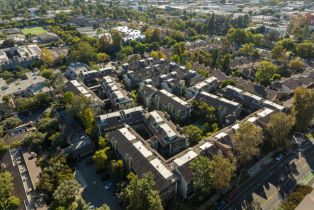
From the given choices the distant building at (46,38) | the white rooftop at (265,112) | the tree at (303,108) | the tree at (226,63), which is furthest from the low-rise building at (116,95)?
the distant building at (46,38)

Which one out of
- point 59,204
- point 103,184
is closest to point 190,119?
point 103,184

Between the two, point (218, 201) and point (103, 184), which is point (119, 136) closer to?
point (103, 184)

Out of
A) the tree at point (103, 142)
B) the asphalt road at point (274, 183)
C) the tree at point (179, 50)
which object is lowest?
the asphalt road at point (274, 183)

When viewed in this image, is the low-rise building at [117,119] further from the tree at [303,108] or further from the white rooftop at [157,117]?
the tree at [303,108]

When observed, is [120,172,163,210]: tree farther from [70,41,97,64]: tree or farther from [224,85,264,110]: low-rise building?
[70,41,97,64]: tree

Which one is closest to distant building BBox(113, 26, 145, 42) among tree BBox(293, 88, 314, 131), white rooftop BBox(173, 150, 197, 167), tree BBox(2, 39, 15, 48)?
tree BBox(2, 39, 15, 48)

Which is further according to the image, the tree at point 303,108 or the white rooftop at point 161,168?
the tree at point 303,108
